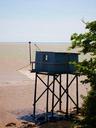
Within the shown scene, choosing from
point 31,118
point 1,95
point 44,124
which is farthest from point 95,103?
point 1,95

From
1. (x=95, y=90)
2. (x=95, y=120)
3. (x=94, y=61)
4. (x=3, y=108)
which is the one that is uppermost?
(x=94, y=61)

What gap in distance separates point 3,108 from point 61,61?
392 inches

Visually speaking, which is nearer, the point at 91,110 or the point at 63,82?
the point at 91,110

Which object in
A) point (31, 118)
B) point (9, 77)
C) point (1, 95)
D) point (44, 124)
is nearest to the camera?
point (44, 124)

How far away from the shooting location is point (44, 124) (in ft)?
88.8

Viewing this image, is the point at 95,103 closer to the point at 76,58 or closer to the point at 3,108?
the point at 76,58

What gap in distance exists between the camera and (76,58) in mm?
28562

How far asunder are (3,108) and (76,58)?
10.1m

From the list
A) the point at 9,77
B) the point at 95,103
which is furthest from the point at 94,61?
the point at 9,77

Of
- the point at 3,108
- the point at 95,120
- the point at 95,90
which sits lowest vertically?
the point at 3,108

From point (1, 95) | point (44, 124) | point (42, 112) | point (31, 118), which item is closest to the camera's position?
point (44, 124)

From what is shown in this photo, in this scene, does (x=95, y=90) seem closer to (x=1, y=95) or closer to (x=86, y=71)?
(x=86, y=71)

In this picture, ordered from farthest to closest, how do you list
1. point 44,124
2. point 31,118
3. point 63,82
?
point 63,82, point 31,118, point 44,124

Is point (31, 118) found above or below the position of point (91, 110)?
below
